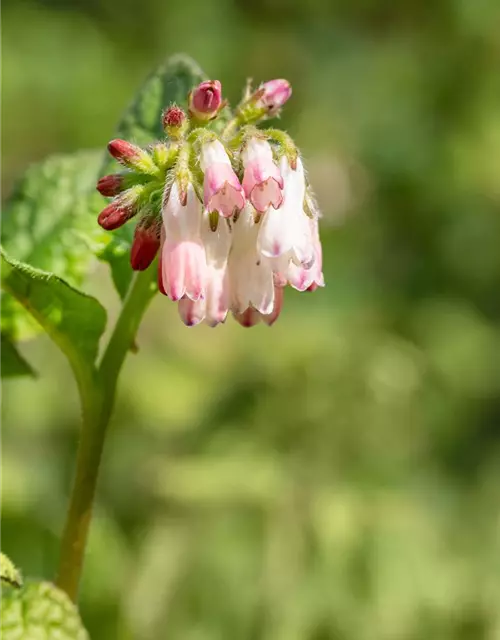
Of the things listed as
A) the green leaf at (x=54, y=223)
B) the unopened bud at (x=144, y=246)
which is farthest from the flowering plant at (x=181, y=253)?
the green leaf at (x=54, y=223)

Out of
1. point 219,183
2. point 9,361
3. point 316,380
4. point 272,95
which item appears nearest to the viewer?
point 219,183

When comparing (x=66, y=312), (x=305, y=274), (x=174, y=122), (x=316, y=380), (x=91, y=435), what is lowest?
(x=316, y=380)

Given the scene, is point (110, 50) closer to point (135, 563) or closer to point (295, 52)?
point (295, 52)

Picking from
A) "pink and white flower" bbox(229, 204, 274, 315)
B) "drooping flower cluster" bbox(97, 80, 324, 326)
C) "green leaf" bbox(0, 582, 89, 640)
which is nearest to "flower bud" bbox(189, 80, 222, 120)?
"drooping flower cluster" bbox(97, 80, 324, 326)

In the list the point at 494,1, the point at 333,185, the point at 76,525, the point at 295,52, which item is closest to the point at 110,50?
the point at 295,52

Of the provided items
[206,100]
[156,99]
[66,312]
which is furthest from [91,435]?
[156,99]

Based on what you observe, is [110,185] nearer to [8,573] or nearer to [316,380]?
[8,573]
